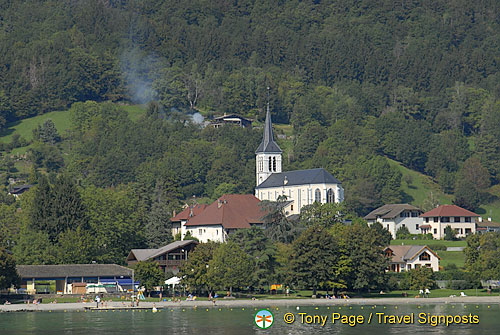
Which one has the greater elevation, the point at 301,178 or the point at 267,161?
the point at 267,161

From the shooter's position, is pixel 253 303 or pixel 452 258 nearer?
pixel 253 303

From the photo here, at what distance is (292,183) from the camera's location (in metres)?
173

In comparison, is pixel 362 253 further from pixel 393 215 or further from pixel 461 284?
pixel 393 215

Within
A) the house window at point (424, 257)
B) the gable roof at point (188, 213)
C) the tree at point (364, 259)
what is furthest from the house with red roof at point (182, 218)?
the tree at point (364, 259)

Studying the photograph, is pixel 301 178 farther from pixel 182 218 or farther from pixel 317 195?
pixel 182 218

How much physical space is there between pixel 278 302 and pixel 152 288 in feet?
55.5

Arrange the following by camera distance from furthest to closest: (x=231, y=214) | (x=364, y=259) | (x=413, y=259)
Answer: (x=231, y=214) < (x=413, y=259) < (x=364, y=259)

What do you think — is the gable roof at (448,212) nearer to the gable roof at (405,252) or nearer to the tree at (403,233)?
the tree at (403,233)

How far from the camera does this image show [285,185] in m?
174

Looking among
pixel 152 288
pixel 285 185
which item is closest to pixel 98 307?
pixel 152 288

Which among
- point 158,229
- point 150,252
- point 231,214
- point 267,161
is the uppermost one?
point 267,161

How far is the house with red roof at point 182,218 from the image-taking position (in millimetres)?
161750

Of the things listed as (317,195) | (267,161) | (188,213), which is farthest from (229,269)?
(267,161)

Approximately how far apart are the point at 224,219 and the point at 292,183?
2278 cm
